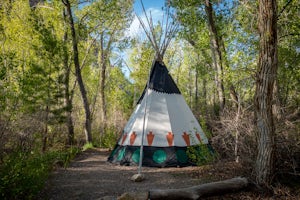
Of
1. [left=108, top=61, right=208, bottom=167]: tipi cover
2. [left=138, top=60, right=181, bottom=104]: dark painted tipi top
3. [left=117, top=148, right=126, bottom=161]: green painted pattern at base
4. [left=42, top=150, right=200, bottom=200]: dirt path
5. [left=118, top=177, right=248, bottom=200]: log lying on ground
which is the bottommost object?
[left=42, top=150, right=200, bottom=200]: dirt path

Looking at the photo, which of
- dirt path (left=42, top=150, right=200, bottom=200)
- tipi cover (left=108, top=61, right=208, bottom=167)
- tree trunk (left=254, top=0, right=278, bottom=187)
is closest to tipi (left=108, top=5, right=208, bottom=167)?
tipi cover (left=108, top=61, right=208, bottom=167)

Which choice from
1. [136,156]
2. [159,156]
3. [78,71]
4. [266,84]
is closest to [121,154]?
[136,156]

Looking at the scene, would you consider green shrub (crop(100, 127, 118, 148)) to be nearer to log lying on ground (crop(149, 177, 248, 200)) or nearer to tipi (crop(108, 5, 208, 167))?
tipi (crop(108, 5, 208, 167))

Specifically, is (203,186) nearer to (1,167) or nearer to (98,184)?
(98,184)

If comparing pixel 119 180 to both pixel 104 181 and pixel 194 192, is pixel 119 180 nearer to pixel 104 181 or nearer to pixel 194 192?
pixel 104 181

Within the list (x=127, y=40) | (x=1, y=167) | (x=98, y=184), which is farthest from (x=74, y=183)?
(x=127, y=40)

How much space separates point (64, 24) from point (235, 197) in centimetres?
A: 1047

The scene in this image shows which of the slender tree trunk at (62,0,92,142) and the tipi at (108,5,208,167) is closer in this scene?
the tipi at (108,5,208,167)

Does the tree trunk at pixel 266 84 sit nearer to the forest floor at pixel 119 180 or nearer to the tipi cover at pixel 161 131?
the forest floor at pixel 119 180

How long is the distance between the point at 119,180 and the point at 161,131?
2214 millimetres

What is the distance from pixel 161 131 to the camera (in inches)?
300

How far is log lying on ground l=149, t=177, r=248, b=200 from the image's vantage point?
4.19 metres

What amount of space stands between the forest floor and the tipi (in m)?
0.39

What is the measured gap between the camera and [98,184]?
556cm
